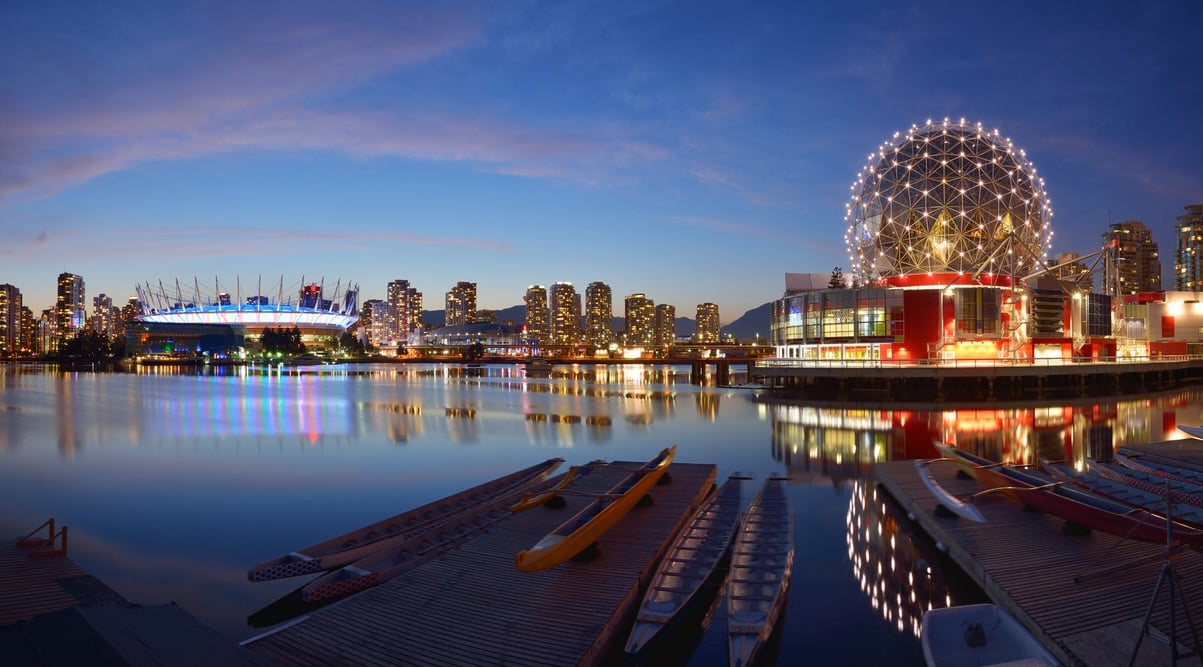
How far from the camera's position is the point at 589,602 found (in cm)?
980

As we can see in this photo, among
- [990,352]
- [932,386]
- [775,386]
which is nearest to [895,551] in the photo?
[932,386]

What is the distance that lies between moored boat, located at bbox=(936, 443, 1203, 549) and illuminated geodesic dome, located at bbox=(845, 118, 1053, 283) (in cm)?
4679

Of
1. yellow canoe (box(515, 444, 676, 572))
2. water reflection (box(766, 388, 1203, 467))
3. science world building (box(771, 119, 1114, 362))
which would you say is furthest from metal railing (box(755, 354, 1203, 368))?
yellow canoe (box(515, 444, 676, 572))

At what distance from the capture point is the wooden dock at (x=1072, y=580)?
8.24 m

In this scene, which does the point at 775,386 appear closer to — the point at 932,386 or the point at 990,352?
the point at 932,386

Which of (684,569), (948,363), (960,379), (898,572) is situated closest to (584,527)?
(684,569)

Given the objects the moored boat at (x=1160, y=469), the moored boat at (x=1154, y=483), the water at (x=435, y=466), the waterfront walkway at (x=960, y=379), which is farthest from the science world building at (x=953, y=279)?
the moored boat at (x=1154, y=483)

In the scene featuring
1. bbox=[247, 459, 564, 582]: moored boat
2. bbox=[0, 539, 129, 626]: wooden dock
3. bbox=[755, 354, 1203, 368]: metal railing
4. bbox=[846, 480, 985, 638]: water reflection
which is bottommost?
bbox=[846, 480, 985, 638]: water reflection

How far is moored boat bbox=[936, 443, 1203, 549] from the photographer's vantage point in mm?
11219

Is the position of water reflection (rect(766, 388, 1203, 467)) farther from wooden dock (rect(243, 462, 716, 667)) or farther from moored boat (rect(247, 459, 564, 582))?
wooden dock (rect(243, 462, 716, 667))

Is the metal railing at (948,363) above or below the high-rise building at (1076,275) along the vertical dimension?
below

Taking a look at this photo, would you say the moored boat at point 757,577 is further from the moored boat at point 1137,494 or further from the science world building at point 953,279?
the science world building at point 953,279

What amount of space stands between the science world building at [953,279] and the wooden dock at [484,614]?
161 ft

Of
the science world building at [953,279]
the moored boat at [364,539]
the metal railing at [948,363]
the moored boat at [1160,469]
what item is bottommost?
the moored boat at [1160,469]
